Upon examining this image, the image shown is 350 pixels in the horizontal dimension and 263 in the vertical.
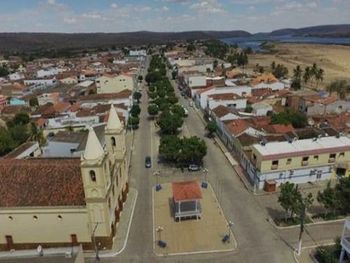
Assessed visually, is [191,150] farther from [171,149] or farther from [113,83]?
[113,83]

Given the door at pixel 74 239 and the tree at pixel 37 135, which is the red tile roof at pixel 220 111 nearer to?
the tree at pixel 37 135

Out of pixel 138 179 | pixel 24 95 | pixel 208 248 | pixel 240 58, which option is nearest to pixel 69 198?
pixel 208 248

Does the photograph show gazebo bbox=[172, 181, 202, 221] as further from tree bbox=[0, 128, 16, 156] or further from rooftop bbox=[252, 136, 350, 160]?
tree bbox=[0, 128, 16, 156]

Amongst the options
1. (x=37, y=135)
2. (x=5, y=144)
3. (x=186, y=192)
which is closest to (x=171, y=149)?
(x=186, y=192)

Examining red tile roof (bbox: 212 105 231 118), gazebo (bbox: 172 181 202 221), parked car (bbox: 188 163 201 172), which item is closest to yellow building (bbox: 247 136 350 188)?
parked car (bbox: 188 163 201 172)

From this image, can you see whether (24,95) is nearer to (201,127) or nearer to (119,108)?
(119,108)

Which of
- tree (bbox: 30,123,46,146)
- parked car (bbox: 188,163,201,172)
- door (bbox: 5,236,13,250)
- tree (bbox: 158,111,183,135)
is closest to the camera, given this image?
door (bbox: 5,236,13,250)
